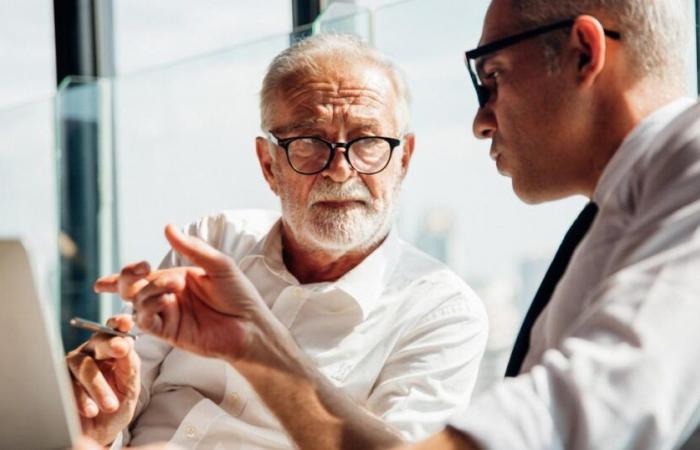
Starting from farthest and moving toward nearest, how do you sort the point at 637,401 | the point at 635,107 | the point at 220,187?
the point at 220,187 → the point at 635,107 → the point at 637,401

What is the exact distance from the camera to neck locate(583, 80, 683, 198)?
4.14ft

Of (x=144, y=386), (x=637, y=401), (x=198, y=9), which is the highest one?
(x=198, y=9)

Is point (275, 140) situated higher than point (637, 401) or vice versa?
point (275, 140)

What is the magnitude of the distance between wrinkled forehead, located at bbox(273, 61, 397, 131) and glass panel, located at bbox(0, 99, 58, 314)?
79.6 inches

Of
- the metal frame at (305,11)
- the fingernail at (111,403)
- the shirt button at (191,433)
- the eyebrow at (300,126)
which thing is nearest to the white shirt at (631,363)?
the fingernail at (111,403)

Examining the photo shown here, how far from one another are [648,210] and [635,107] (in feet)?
0.78

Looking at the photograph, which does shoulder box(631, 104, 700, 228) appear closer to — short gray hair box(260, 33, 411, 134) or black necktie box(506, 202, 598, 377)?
black necktie box(506, 202, 598, 377)

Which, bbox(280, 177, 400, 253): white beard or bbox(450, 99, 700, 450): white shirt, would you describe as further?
bbox(280, 177, 400, 253): white beard

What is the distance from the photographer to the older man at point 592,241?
3.20 ft

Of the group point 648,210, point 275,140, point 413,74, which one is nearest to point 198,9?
point 413,74

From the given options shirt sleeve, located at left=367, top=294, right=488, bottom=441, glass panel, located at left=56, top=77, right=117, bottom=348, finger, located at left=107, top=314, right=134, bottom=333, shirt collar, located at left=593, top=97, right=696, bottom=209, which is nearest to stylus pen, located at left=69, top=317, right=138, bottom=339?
finger, located at left=107, top=314, right=134, bottom=333

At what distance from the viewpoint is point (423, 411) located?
1.84 m

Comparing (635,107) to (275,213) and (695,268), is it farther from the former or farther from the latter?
(275,213)

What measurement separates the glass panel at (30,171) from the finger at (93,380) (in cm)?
223
